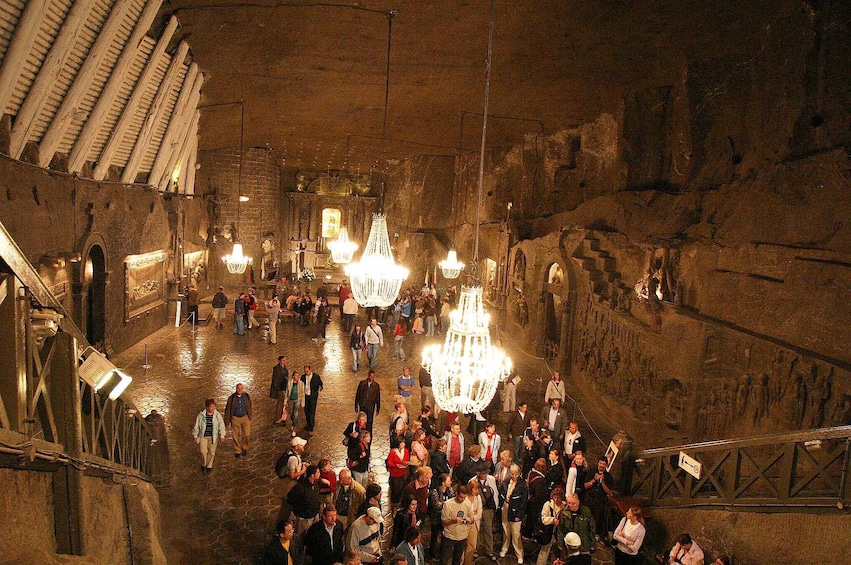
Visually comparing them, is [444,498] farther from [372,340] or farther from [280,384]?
[372,340]

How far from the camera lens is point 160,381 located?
34.3 ft

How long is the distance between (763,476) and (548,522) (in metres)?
1.89

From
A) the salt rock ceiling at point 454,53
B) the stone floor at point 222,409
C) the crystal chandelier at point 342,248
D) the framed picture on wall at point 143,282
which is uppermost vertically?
the salt rock ceiling at point 454,53

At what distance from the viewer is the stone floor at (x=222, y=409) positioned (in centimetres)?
597

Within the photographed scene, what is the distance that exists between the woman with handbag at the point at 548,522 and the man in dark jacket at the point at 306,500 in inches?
83.6

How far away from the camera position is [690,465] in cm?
559

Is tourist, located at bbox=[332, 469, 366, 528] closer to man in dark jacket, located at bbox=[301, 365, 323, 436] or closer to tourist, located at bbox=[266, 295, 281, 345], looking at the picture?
man in dark jacket, located at bbox=[301, 365, 323, 436]

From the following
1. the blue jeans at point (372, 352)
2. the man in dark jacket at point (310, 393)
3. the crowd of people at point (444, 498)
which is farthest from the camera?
the blue jeans at point (372, 352)

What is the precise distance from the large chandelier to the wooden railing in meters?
3.41

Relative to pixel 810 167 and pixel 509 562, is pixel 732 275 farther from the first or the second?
pixel 509 562

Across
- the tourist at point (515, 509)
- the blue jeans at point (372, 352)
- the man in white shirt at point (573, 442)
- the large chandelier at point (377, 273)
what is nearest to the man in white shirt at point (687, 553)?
the tourist at point (515, 509)

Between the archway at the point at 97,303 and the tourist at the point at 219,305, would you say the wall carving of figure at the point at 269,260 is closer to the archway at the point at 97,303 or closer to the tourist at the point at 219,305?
the tourist at the point at 219,305

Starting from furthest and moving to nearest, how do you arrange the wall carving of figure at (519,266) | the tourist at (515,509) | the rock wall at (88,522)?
the wall carving of figure at (519,266), the tourist at (515,509), the rock wall at (88,522)

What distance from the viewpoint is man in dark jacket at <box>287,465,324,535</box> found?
17.6 feet
